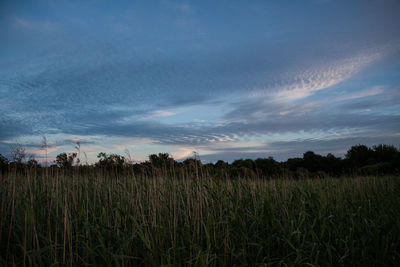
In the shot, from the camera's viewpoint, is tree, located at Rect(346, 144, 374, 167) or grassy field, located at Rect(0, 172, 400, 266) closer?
grassy field, located at Rect(0, 172, 400, 266)

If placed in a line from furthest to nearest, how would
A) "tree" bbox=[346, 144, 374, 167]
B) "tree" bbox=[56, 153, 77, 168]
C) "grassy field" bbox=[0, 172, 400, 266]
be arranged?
"tree" bbox=[346, 144, 374, 167]
"tree" bbox=[56, 153, 77, 168]
"grassy field" bbox=[0, 172, 400, 266]

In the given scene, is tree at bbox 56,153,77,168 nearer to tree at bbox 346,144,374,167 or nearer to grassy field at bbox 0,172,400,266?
grassy field at bbox 0,172,400,266

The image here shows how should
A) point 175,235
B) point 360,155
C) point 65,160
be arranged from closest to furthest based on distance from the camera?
1. point 175,235
2. point 65,160
3. point 360,155

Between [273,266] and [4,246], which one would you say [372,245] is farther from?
[4,246]

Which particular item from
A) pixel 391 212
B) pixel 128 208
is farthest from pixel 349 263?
pixel 128 208

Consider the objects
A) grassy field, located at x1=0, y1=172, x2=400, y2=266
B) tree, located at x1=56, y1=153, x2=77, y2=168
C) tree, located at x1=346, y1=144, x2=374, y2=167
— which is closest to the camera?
grassy field, located at x1=0, y1=172, x2=400, y2=266

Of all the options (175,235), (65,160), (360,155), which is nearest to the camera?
(175,235)

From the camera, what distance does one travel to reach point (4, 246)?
3.10 metres

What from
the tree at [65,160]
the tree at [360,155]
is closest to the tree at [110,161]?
the tree at [65,160]

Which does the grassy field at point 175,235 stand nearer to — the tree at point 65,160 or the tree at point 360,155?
the tree at point 65,160

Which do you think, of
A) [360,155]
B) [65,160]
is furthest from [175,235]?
[360,155]

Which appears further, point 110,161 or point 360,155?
point 360,155

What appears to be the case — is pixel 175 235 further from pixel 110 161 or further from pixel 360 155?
pixel 360 155

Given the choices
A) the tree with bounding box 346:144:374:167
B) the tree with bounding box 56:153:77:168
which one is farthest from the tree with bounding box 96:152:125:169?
the tree with bounding box 346:144:374:167
